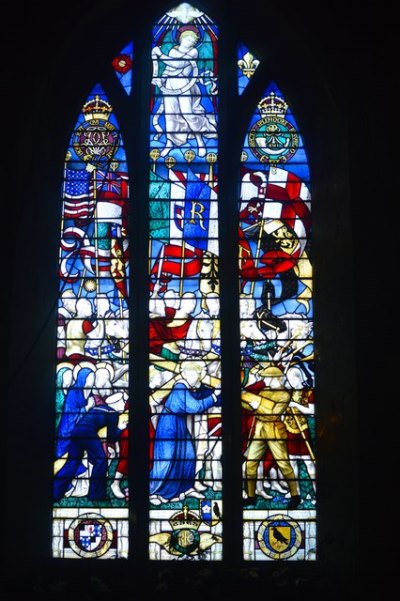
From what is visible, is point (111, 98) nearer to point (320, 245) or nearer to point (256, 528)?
point (320, 245)

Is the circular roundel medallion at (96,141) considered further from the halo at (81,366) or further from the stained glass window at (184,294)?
the halo at (81,366)

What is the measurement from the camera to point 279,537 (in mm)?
7961

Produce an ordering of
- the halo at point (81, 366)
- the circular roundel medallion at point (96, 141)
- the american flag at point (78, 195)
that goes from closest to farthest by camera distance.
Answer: the halo at point (81, 366)
the american flag at point (78, 195)
the circular roundel medallion at point (96, 141)

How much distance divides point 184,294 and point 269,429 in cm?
102

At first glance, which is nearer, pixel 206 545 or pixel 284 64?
pixel 206 545

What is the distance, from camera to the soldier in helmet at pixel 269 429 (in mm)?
8055

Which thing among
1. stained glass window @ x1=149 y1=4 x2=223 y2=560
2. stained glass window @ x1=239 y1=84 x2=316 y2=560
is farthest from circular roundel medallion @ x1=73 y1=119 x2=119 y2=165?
stained glass window @ x1=239 y1=84 x2=316 y2=560

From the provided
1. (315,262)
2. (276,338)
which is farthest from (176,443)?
(315,262)

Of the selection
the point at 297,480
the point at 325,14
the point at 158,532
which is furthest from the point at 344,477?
the point at 325,14

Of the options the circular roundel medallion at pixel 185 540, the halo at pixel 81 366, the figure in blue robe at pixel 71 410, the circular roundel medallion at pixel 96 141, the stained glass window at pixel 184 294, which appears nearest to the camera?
the circular roundel medallion at pixel 185 540

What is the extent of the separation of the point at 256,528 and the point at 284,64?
3.03 metres

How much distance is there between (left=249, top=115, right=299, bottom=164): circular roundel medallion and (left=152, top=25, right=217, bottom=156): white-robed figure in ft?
0.94

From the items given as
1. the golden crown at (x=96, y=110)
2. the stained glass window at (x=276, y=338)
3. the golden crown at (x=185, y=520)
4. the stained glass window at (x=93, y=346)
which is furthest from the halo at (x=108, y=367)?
the golden crown at (x=96, y=110)

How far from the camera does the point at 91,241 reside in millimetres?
8484
